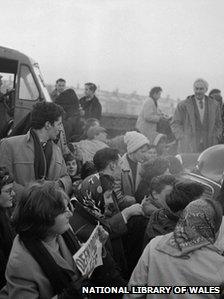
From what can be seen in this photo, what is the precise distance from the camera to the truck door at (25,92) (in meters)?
8.50

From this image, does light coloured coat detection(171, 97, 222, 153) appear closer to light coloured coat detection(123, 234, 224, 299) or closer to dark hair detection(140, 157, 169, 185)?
dark hair detection(140, 157, 169, 185)

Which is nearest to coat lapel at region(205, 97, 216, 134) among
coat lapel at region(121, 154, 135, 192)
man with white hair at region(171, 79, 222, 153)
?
man with white hair at region(171, 79, 222, 153)

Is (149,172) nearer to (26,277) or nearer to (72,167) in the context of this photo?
(72,167)

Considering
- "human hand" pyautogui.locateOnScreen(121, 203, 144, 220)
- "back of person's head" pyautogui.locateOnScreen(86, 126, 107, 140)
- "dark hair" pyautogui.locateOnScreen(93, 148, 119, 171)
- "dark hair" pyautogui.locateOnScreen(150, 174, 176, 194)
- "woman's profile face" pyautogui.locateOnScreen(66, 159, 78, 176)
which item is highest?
"dark hair" pyautogui.locateOnScreen(93, 148, 119, 171)

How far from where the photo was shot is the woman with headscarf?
2.73 m

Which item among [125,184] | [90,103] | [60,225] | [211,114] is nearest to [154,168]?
[125,184]

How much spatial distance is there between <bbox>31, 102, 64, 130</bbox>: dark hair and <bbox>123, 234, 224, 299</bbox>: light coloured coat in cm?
213

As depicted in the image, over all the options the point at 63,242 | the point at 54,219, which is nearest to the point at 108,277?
the point at 63,242

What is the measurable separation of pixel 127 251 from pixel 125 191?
950mm

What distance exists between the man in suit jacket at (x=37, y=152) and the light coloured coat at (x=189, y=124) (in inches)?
166

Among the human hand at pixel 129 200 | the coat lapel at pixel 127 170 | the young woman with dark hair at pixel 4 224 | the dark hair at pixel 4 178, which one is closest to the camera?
the young woman with dark hair at pixel 4 224

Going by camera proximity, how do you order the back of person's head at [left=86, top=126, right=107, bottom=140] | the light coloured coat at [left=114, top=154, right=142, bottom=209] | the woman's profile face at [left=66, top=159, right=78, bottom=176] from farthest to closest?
the back of person's head at [left=86, top=126, right=107, bottom=140] → the woman's profile face at [left=66, top=159, right=78, bottom=176] → the light coloured coat at [left=114, top=154, right=142, bottom=209]

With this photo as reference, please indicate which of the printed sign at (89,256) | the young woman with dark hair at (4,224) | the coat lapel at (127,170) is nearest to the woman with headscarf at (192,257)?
the printed sign at (89,256)

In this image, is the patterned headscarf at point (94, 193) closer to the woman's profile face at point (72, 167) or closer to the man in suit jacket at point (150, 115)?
the woman's profile face at point (72, 167)
